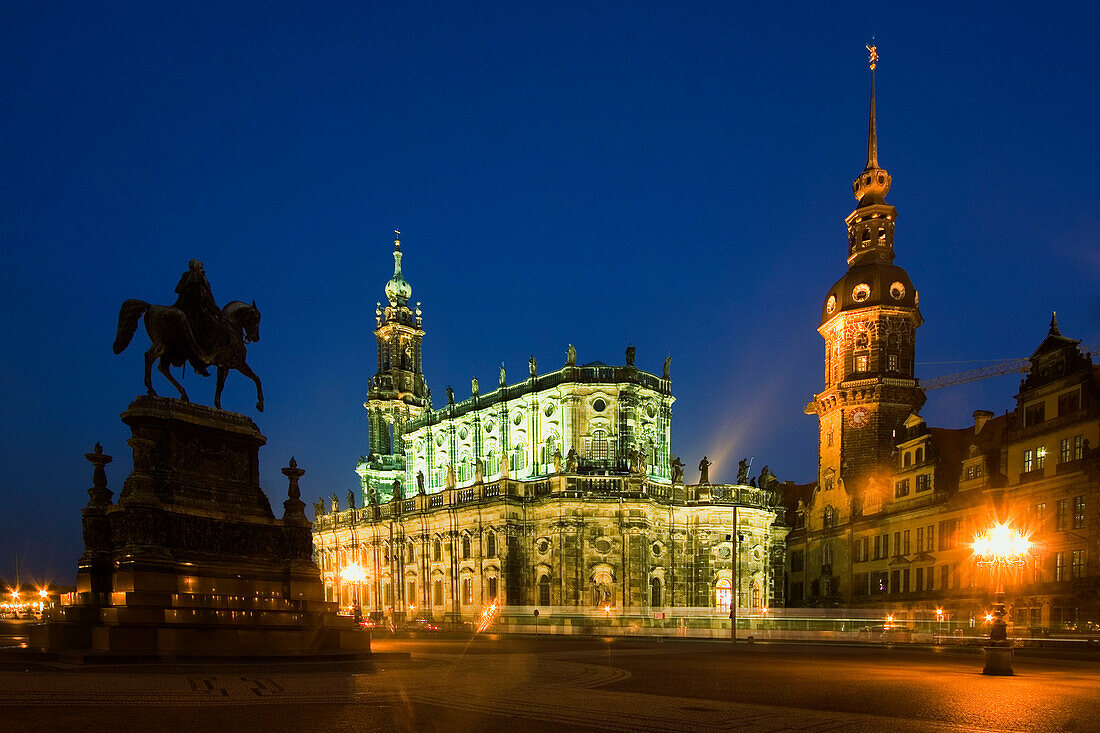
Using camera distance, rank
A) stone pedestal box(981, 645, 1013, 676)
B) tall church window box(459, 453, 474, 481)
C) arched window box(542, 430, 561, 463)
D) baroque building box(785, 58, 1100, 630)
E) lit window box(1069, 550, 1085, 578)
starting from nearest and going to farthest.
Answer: stone pedestal box(981, 645, 1013, 676), lit window box(1069, 550, 1085, 578), baroque building box(785, 58, 1100, 630), arched window box(542, 430, 561, 463), tall church window box(459, 453, 474, 481)

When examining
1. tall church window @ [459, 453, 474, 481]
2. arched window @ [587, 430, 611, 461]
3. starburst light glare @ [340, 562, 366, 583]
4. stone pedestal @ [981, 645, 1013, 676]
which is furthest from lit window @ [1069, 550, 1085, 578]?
tall church window @ [459, 453, 474, 481]

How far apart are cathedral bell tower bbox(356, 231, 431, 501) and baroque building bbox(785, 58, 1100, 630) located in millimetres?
38902

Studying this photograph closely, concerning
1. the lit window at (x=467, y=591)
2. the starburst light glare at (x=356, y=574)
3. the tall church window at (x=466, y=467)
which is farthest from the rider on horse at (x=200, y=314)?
the tall church window at (x=466, y=467)

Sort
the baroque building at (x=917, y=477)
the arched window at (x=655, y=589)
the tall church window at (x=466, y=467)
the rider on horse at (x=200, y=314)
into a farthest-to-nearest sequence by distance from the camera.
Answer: the tall church window at (x=466, y=467) < the arched window at (x=655, y=589) < the baroque building at (x=917, y=477) < the rider on horse at (x=200, y=314)

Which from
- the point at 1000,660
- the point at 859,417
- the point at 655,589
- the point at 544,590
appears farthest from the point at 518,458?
the point at 1000,660

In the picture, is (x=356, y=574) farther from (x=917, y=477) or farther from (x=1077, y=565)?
(x=1077, y=565)

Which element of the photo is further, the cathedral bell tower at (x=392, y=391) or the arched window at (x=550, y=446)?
the cathedral bell tower at (x=392, y=391)

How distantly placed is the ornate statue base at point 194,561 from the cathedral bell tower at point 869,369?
50.1m

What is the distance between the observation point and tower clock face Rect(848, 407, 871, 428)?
214 ft

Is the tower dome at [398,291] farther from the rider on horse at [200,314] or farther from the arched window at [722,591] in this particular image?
the rider on horse at [200,314]

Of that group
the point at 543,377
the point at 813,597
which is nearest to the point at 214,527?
the point at 543,377

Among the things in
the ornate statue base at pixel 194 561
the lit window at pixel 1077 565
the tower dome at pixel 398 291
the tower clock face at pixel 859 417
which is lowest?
the lit window at pixel 1077 565

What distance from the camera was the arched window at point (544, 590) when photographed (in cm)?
6569

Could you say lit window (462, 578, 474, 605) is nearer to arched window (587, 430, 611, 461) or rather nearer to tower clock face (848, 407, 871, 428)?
arched window (587, 430, 611, 461)
